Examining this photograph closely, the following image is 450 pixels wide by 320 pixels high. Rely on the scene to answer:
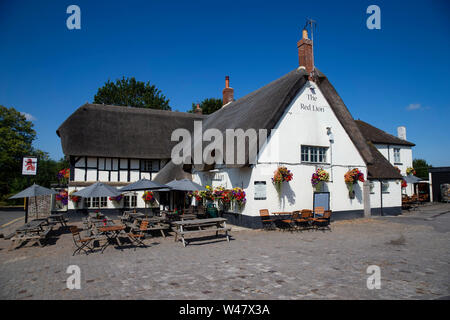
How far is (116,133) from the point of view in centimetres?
1980

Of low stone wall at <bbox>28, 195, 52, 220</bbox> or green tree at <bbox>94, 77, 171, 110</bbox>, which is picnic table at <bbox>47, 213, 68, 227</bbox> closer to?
low stone wall at <bbox>28, 195, 52, 220</bbox>

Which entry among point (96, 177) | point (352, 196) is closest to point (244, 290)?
point (352, 196)

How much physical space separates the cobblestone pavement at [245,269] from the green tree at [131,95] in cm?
3024

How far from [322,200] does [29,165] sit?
15.6 meters

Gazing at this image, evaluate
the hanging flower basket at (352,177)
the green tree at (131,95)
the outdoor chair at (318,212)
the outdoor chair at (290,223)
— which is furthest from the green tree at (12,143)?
the hanging flower basket at (352,177)

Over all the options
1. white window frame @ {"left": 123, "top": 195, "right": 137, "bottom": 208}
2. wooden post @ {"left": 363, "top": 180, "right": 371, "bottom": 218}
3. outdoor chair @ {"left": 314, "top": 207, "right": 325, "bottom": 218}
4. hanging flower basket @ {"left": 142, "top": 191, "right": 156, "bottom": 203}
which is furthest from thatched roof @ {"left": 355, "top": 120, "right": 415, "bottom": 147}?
white window frame @ {"left": 123, "top": 195, "right": 137, "bottom": 208}

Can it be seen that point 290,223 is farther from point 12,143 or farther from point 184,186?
point 12,143

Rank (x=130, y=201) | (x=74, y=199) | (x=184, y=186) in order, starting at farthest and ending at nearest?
1. (x=130, y=201)
2. (x=74, y=199)
3. (x=184, y=186)

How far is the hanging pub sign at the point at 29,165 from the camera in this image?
1493cm

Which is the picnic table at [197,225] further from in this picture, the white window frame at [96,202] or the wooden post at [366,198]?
the white window frame at [96,202]

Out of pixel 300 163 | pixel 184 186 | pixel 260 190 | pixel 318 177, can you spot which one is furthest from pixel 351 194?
pixel 184 186
